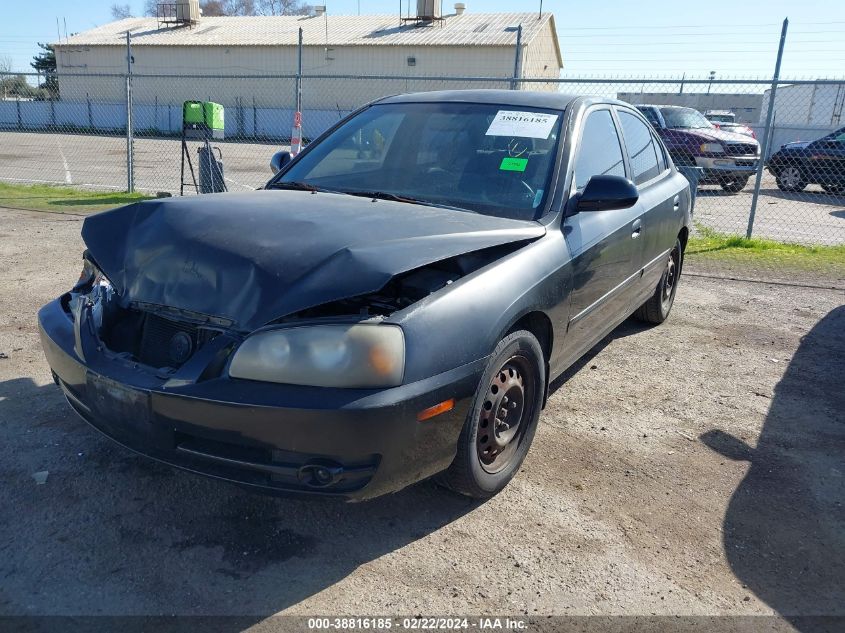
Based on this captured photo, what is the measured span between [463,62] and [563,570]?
3656 cm

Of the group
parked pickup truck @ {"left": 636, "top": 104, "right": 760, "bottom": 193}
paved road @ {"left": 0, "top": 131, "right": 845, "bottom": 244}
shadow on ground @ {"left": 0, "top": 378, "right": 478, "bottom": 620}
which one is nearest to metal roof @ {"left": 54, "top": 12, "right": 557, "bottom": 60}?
paved road @ {"left": 0, "top": 131, "right": 845, "bottom": 244}

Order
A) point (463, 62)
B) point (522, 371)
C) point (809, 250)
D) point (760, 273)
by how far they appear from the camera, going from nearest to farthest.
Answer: point (522, 371) < point (760, 273) < point (809, 250) < point (463, 62)

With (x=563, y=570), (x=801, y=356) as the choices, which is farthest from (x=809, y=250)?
(x=563, y=570)

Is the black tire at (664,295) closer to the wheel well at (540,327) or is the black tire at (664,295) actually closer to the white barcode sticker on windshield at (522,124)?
the white barcode sticker on windshield at (522,124)

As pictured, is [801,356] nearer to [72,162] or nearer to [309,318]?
[309,318]

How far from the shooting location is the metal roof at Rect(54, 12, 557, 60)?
37.0 metres

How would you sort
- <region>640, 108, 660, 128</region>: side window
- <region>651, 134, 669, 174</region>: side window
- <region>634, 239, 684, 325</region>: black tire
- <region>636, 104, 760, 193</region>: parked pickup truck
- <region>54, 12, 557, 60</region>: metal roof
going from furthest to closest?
<region>54, 12, 557, 60</region>: metal roof < <region>640, 108, 660, 128</region>: side window < <region>636, 104, 760, 193</region>: parked pickup truck < <region>634, 239, 684, 325</region>: black tire < <region>651, 134, 669, 174</region>: side window

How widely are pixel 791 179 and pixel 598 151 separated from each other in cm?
1522

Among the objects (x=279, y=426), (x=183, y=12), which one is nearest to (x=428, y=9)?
(x=183, y=12)

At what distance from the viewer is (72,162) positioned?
19406mm

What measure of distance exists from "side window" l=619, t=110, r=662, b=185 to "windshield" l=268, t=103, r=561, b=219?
102cm

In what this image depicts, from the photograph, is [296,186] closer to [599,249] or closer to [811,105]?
[599,249]

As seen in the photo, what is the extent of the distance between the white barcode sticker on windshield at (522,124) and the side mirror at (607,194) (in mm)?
438

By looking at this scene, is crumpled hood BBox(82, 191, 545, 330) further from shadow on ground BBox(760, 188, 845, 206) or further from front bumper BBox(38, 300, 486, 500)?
shadow on ground BBox(760, 188, 845, 206)
